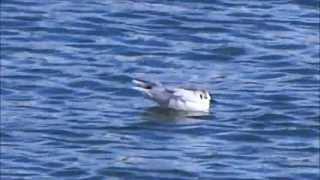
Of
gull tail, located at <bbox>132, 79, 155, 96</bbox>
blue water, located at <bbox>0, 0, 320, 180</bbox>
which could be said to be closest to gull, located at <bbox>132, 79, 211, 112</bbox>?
gull tail, located at <bbox>132, 79, 155, 96</bbox>

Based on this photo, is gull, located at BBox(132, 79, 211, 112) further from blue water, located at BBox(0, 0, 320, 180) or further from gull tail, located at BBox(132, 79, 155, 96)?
blue water, located at BBox(0, 0, 320, 180)

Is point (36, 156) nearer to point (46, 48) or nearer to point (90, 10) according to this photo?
point (46, 48)

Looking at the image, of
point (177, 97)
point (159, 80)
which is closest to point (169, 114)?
point (177, 97)

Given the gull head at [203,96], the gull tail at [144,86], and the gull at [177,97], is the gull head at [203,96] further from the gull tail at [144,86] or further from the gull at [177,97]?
the gull tail at [144,86]

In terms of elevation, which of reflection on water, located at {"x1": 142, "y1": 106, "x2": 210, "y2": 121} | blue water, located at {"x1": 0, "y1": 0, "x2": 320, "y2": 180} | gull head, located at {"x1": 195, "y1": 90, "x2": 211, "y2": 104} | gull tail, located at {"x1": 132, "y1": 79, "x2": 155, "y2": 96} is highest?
gull tail, located at {"x1": 132, "y1": 79, "x2": 155, "y2": 96}

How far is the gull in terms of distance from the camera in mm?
15219

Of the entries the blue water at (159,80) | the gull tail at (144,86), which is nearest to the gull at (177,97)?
the gull tail at (144,86)

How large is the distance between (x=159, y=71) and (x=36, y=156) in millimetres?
3080

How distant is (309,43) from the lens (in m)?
17.7

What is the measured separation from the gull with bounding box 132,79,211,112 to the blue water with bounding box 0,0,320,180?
0.12m

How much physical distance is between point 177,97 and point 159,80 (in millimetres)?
826

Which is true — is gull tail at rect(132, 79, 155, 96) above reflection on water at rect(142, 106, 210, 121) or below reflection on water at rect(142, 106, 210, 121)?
above

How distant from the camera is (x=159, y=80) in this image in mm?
16062

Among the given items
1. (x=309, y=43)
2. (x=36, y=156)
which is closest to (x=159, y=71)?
(x=309, y=43)
